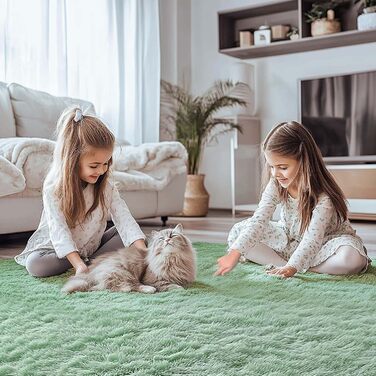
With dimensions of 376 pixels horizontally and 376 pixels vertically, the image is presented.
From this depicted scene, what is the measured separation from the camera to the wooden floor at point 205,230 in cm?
280

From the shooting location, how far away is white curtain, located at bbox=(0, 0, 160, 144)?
4.02 metres

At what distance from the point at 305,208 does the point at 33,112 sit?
2.12 metres

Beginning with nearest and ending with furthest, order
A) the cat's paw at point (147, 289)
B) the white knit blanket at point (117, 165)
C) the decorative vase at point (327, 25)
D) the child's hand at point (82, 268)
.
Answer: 1. the cat's paw at point (147, 289)
2. the child's hand at point (82, 268)
3. the white knit blanket at point (117, 165)
4. the decorative vase at point (327, 25)

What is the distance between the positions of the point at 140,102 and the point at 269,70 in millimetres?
1099

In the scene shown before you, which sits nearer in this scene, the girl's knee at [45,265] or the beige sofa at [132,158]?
the girl's knee at [45,265]

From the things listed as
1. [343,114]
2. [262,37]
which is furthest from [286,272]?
[262,37]

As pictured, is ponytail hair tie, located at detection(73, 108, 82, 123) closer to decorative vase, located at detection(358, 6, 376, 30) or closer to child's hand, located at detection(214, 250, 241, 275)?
child's hand, located at detection(214, 250, 241, 275)

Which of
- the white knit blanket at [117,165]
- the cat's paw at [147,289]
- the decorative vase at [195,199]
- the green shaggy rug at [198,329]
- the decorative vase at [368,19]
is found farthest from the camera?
the decorative vase at [195,199]

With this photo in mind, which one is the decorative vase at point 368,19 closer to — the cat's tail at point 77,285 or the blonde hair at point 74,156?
the blonde hair at point 74,156

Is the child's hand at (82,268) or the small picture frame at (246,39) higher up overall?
the small picture frame at (246,39)

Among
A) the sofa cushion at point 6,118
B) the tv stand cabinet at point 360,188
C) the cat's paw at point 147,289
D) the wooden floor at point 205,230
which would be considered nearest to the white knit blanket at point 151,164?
the wooden floor at point 205,230

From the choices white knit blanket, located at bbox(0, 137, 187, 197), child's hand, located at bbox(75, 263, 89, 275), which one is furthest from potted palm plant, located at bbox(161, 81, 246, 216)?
child's hand, located at bbox(75, 263, 89, 275)

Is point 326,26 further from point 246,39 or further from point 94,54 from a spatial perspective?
point 94,54

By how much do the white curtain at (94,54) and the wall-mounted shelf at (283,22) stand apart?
602 mm
